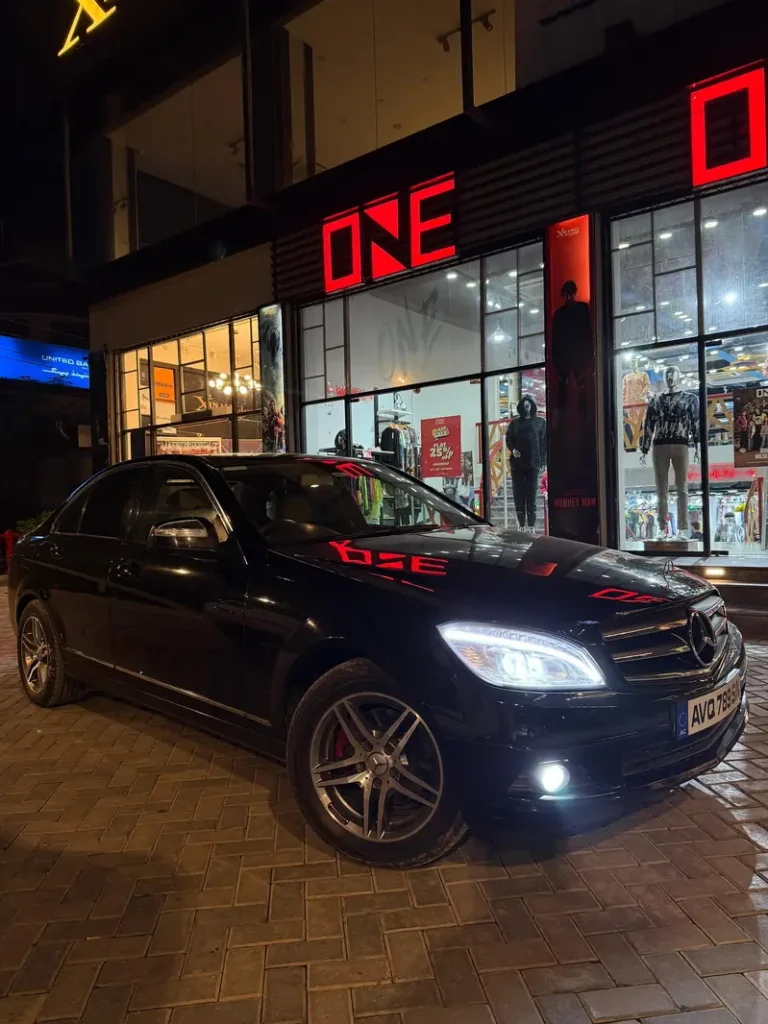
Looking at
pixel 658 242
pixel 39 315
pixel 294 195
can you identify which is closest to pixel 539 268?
pixel 658 242

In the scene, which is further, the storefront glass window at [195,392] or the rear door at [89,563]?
the storefront glass window at [195,392]

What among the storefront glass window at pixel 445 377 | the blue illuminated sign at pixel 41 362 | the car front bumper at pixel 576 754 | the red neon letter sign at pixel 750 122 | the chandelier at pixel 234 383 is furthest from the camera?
the blue illuminated sign at pixel 41 362

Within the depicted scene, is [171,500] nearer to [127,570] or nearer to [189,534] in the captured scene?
[127,570]

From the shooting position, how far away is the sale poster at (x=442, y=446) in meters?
10.8

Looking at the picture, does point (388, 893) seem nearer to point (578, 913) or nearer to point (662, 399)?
point (578, 913)

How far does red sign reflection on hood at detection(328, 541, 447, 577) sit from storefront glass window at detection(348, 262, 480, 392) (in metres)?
7.78

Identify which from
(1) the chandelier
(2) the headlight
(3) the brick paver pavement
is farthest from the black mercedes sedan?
(1) the chandelier

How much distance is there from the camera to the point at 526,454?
9.75 m

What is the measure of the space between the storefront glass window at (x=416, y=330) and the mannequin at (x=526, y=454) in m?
1.15

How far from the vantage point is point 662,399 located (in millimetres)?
8836

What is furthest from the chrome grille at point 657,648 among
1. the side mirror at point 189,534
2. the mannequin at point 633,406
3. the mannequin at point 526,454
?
the mannequin at point 526,454

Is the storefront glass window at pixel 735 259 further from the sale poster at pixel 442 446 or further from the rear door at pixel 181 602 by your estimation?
the rear door at pixel 181 602

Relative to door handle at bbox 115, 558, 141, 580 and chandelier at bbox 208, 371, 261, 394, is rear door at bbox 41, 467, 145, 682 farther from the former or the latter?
chandelier at bbox 208, 371, 261, 394

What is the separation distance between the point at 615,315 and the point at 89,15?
38.9ft
